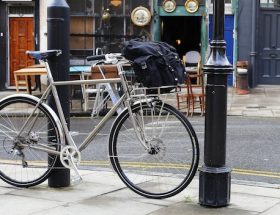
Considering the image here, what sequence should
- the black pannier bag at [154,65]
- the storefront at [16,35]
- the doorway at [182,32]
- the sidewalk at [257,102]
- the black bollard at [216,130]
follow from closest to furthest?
the black bollard at [216,130] → the black pannier bag at [154,65] → the sidewalk at [257,102] → the storefront at [16,35] → the doorway at [182,32]

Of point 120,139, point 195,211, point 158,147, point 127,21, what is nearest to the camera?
point 195,211

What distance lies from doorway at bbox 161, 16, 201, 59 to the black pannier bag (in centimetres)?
1385

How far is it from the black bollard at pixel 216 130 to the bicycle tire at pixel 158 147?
0.14m

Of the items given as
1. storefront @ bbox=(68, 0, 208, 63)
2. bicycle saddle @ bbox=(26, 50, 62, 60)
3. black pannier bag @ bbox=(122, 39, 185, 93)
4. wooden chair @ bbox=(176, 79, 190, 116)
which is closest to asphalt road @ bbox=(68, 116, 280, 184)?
wooden chair @ bbox=(176, 79, 190, 116)

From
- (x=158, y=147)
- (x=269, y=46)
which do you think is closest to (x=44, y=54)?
(x=158, y=147)

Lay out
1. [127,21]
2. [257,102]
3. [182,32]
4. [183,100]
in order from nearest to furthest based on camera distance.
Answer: [183,100]
[257,102]
[127,21]
[182,32]

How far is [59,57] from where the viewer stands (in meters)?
5.90

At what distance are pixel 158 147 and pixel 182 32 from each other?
47.3 ft

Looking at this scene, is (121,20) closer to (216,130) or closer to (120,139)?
(120,139)

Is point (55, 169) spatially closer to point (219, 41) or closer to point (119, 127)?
point (119, 127)

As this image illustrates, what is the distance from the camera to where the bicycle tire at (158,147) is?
17.4 ft

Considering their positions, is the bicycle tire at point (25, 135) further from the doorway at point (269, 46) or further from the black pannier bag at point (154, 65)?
the doorway at point (269, 46)

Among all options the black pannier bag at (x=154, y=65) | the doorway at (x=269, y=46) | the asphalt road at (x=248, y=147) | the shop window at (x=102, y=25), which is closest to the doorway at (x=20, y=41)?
the shop window at (x=102, y=25)

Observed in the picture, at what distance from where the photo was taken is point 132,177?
598 cm
